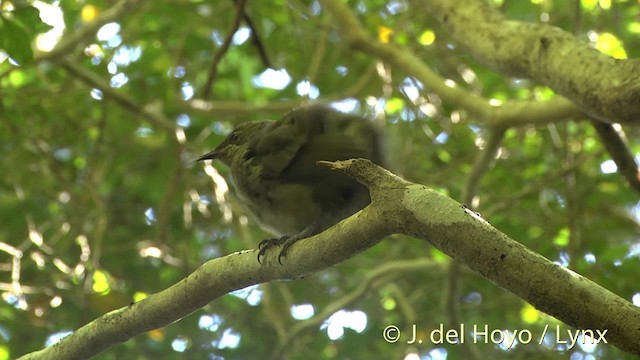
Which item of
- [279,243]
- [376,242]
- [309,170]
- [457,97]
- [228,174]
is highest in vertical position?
[376,242]

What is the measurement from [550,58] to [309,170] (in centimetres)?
115

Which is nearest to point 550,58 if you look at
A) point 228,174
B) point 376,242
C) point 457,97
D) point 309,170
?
point 309,170

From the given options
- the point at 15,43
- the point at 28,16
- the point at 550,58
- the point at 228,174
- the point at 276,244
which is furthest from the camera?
the point at 228,174

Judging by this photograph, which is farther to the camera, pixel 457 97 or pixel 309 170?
pixel 457 97

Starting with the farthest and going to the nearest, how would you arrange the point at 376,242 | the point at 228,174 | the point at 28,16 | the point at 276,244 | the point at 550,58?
the point at 228,174 < the point at 28,16 < the point at 550,58 < the point at 276,244 < the point at 376,242

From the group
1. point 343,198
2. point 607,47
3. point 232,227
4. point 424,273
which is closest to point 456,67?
point 607,47

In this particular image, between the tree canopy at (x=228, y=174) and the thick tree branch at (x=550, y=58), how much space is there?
346 mm

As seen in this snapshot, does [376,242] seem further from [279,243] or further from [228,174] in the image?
[228,174]

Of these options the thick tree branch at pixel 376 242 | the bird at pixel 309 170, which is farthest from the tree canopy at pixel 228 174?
the thick tree branch at pixel 376 242

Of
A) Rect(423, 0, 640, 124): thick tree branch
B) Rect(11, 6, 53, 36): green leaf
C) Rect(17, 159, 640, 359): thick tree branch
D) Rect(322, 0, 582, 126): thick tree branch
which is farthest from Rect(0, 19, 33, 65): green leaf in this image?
Rect(322, 0, 582, 126): thick tree branch

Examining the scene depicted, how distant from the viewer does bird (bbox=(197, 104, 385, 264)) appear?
3717mm

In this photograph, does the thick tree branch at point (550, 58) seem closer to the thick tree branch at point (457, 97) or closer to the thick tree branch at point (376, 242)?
the thick tree branch at point (457, 97)

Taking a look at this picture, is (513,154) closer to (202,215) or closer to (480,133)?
(480,133)

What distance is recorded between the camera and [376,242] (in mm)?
2834
